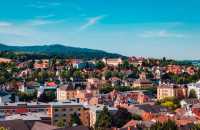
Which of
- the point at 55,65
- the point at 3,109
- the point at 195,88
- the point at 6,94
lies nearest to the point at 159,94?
the point at 195,88

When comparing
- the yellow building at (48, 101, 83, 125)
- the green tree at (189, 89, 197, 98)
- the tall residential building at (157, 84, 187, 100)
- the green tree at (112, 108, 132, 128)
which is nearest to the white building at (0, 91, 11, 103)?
the yellow building at (48, 101, 83, 125)

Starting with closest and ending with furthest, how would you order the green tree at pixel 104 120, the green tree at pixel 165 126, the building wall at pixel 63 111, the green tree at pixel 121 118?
the green tree at pixel 165 126, the green tree at pixel 104 120, the green tree at pixel 121 118, the building wall at pixel 63 111

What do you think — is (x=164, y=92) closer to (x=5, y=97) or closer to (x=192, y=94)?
(x=192, y=94)

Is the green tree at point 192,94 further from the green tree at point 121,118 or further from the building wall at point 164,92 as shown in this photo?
the green tree at point 121,118

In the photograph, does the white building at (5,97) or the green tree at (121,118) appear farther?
the white building at (5,97)

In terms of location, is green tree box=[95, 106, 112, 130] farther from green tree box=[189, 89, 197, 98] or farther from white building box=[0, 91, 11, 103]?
green tree box=[189, 89, 197, 98]

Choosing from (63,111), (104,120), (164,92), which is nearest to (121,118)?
(104,120)

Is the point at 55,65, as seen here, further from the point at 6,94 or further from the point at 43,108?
the point at 43,108

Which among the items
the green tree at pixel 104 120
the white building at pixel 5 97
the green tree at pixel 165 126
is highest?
the green tree at pixel 165 126

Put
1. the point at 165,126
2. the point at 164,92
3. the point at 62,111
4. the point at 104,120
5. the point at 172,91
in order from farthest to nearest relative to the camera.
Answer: the point at 164,92 → the point at 172,91 → the point at 62,111 → the point at 104,120 → the point at 165,126

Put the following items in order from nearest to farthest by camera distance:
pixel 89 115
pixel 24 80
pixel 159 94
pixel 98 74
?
pixel 89 115 → pixel 159 94 → pixel 24 80 → pixel 98 74

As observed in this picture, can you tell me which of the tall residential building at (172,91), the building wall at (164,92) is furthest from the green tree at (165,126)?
the tall residential building at (172,91)
